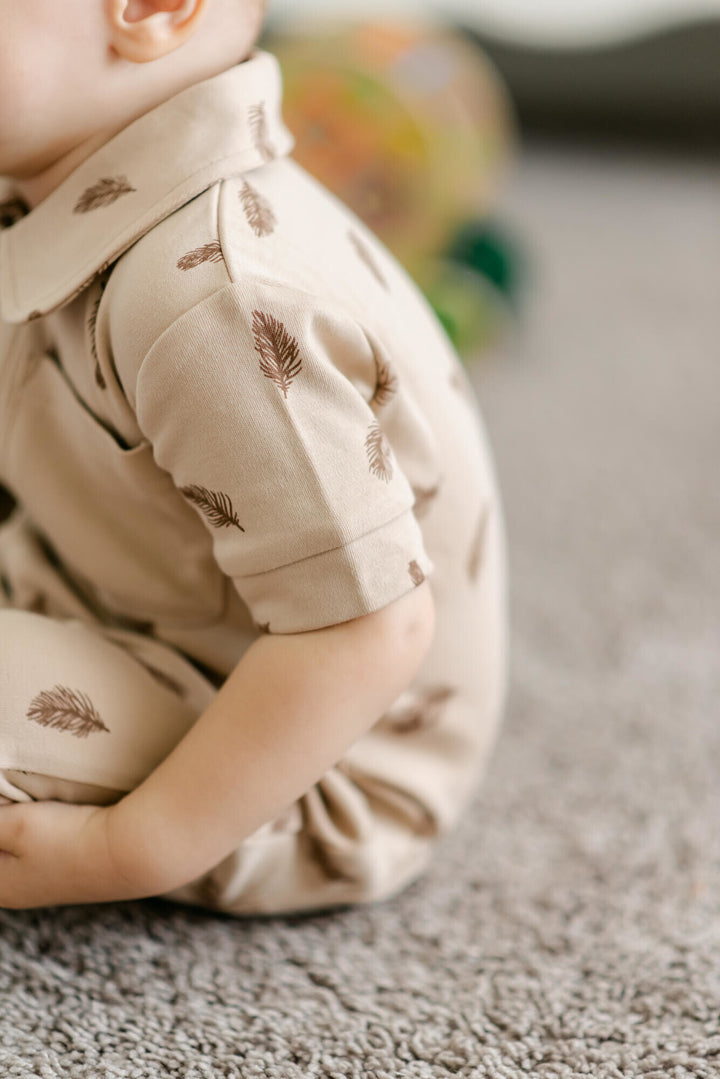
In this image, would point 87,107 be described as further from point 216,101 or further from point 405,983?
point 405,983

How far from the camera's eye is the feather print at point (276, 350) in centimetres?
42

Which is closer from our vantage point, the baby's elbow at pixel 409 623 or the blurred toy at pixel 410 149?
the baby's elbow at pixel 409 623

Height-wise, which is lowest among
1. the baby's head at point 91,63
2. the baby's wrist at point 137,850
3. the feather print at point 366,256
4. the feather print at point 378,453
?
the baby's wrist at point 137,850

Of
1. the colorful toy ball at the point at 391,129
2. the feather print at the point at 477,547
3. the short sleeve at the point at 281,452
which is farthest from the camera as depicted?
the colorful toy ball at the point at 391,129

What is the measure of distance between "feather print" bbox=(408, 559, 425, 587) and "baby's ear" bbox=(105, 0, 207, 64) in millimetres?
Result: 236

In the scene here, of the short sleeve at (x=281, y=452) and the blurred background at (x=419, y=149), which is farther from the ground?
the short sleeve at (x=281, y=452)

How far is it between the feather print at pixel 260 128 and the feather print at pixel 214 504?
0.15 metres

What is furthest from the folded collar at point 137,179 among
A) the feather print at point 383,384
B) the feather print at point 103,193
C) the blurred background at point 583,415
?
the blurred background at point 583,415

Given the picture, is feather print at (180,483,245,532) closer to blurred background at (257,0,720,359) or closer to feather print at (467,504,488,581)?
feather print at (467,504,488,581)

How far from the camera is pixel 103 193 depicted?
1.52ft

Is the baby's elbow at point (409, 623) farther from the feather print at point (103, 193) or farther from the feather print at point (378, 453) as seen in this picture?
the feather print at point (103, 193)

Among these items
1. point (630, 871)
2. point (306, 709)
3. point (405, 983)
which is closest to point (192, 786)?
point (306, 709)

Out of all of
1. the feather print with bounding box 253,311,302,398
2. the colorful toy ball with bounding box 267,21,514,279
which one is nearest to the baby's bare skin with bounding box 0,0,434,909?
the feather print with bounding box 253,311,302,398

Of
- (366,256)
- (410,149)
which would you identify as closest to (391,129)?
(410,149)
